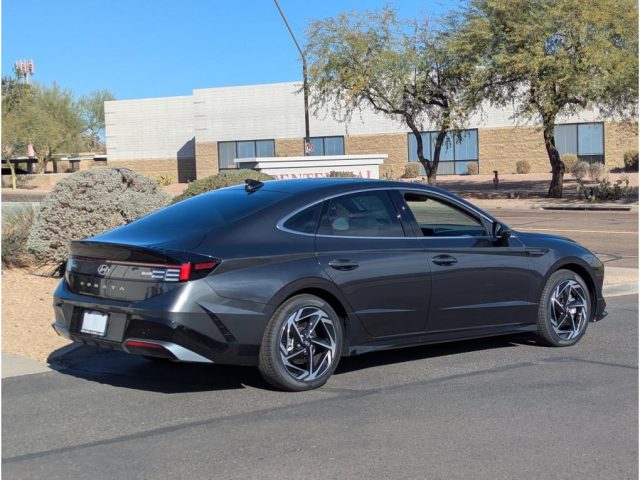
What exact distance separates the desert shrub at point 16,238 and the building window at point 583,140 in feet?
141

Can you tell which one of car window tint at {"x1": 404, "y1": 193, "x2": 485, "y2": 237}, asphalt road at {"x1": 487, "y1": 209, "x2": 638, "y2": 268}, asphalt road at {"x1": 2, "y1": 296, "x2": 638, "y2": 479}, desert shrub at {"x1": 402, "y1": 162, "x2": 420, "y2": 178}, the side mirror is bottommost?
asphalt road at {"x1": 2, "y1": 296, "x2": 638, "y2": 479}

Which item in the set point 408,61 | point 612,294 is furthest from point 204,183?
point 408,61

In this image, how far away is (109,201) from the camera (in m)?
11.1

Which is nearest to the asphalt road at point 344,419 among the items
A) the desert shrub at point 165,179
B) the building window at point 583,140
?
the building window at point 583,140

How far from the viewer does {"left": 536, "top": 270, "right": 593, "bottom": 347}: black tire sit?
25.3 feet

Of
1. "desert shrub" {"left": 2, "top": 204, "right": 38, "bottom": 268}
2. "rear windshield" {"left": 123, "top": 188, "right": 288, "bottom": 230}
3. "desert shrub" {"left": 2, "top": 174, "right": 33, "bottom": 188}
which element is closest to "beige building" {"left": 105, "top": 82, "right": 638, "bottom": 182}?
"desert shrub" {"left": 2, "top": 174, "right": 33, "bottom": 188}

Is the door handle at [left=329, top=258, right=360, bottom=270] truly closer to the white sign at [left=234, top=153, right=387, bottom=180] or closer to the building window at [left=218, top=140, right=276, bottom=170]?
the white sign at [left=234, top=153, right=387, bottom=180]

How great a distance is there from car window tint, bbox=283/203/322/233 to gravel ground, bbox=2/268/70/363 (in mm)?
2669

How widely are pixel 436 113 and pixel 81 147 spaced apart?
44156mm

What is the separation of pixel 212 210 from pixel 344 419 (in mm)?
2039

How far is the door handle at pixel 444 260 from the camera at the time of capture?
6965mm

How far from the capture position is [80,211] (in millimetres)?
10984

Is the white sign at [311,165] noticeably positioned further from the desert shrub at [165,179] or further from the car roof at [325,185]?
the desert shrub at [165,179]

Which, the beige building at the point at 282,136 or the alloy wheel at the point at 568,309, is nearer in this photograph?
the alloy wheel at the point at 568,309
